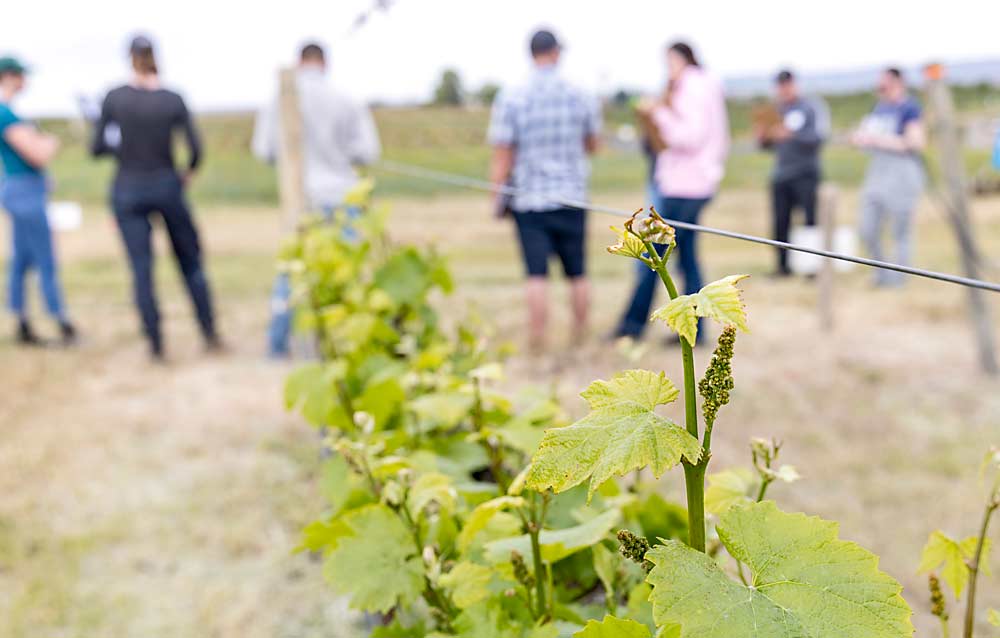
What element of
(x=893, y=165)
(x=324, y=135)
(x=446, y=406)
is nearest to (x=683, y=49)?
(x=324, y=135)

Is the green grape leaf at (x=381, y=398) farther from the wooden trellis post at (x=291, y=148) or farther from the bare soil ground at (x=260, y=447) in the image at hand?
the wooden trellis post at (x=291, y=148)

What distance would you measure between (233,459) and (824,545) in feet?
11.3

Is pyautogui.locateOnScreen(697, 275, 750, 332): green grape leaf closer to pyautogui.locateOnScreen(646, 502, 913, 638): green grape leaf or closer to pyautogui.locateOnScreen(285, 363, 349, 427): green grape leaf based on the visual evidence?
pyautogui.locateOnScreen(646, 502, 913, 638): green grape leaf

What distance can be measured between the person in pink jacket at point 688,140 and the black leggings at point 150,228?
254 cm

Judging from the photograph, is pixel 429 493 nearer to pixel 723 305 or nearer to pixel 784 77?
pixel 723 305

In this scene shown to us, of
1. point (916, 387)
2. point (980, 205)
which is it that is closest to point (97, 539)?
point (916, 387)

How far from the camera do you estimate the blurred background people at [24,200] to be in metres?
5.33

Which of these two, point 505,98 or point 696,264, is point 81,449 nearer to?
point 505,98

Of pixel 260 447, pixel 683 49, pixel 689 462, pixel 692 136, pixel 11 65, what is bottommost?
pixel 260 447

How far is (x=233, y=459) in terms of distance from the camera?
3.89 m

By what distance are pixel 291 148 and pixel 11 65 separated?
7.46 feet

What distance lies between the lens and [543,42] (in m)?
4.47

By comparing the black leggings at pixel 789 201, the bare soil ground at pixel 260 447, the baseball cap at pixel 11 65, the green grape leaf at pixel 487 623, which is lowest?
the bare soil ground at pixel 260 447

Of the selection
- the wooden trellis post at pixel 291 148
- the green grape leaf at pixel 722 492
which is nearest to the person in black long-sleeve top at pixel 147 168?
the wooden trellis post at pixel 291 148
